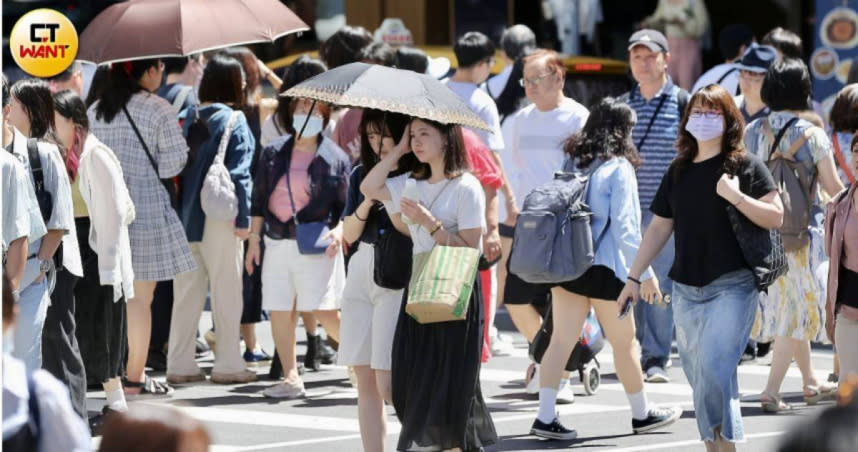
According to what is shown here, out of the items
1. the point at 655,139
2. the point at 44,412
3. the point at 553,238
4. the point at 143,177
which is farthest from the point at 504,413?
A: the point at 44,412

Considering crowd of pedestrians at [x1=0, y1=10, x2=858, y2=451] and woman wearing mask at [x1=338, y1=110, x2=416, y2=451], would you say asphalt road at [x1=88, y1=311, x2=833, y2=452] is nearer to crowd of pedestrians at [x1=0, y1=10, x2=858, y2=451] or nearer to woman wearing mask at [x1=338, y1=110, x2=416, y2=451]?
crowd of pedestrians at [x1=0, y1=10, x2=858, y2=451]

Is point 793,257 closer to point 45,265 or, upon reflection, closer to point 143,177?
point 143,177

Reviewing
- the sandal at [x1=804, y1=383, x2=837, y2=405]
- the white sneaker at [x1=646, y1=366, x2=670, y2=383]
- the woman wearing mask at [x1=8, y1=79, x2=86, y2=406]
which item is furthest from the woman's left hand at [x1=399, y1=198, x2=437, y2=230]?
the white sneaker at [x1=646, y1=366, x2=670, y2=383]

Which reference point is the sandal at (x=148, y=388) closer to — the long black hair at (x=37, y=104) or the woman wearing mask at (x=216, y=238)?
→ the woman wearing mask at (x=216, y=238)

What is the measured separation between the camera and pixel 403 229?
7.27 metres

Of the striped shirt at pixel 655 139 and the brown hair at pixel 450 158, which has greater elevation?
the brown hair at pixel 450 158

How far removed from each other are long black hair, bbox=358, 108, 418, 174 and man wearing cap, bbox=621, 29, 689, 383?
131 inches

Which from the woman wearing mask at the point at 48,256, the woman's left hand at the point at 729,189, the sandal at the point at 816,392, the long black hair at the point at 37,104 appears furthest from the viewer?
the sandal at the point at 816,392

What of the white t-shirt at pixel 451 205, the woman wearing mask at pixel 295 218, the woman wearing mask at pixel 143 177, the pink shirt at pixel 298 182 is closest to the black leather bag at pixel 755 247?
the white t-shirt at pixel 451 205

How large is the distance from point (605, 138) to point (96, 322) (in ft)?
9.99

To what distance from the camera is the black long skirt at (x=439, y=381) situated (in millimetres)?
6965

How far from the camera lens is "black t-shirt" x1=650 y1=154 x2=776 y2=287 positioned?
7.06 metres

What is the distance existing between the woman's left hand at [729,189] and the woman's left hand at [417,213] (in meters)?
1.21

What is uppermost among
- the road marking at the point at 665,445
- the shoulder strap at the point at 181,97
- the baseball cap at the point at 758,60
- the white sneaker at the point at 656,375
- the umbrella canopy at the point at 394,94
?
the umbrella canopy at the point at 394,94
